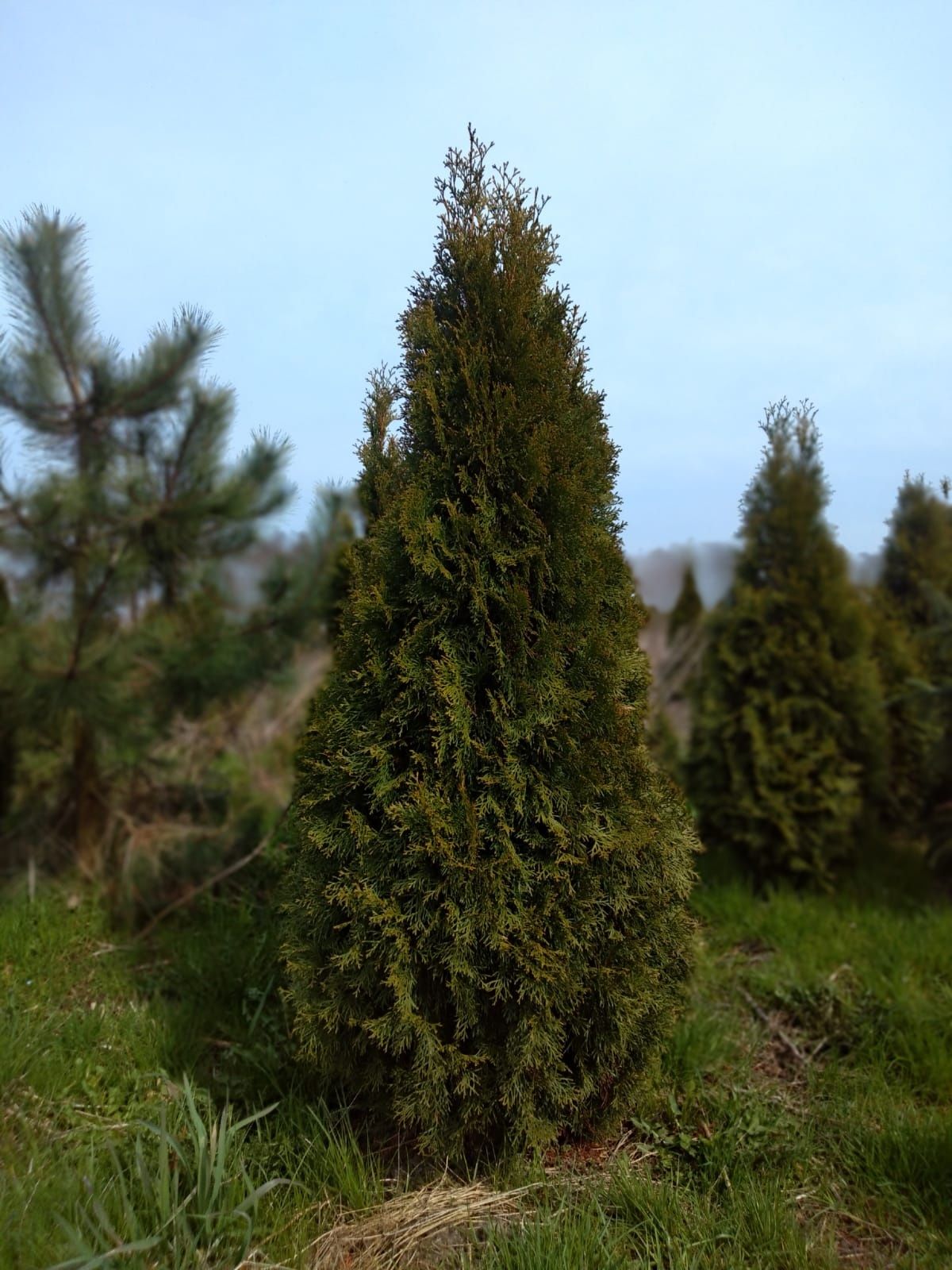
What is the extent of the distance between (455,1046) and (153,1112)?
101 cm

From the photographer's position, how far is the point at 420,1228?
7.25 ft

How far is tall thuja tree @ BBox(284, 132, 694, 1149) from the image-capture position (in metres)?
2.38

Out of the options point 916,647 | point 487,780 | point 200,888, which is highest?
point 916,647

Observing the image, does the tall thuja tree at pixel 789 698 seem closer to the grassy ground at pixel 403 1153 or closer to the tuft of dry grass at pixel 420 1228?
the grassy ground at pixel 403 1153

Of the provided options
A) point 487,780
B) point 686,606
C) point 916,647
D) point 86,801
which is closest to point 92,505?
point 86,801

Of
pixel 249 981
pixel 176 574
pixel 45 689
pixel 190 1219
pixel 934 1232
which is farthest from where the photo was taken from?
pixel 176 574

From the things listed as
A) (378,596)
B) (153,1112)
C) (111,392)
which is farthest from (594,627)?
(111,392)

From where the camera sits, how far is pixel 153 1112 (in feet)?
8.77

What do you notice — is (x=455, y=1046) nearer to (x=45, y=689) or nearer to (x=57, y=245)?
(x=45, y=689)

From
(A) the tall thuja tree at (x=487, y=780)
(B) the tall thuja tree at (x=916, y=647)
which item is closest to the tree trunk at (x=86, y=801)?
(A) the tall thuja tree at (x=487, y=780)

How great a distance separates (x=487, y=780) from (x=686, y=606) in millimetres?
7714

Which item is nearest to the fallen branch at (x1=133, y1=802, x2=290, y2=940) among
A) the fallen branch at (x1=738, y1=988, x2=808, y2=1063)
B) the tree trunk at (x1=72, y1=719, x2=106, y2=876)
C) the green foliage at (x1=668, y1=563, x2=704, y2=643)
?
the tree trunk at (x1=72, y1=719, x2=106, y2=876)

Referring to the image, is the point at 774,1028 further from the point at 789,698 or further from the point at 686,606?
the point at 686,606

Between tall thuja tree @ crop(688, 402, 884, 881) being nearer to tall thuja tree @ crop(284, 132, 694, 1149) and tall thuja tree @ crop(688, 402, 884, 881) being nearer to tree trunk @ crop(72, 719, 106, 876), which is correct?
tall thuja tree @ crop(284, 132, 694, 1149)
